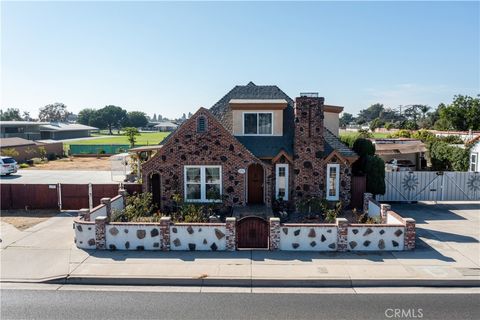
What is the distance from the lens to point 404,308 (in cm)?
873

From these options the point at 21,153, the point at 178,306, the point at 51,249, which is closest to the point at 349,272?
the point at 178,306

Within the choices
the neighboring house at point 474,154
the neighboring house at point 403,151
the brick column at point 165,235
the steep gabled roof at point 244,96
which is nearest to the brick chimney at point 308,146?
the steep gabled roof at point 244,96

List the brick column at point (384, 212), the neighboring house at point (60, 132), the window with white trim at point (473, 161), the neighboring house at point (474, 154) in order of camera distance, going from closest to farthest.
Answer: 1. the brick column at point (384, 212)
2. the neighboring house at point (474, 154)
3. the window with white trim at point (473, 161)
4. the neighboring house at point (60, 132)

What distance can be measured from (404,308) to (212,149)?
34.1 feet

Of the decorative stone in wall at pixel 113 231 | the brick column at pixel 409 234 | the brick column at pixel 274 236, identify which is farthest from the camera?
the decorative stone in wall at pixel 113 231

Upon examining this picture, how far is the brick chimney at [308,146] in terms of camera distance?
1703 centimetres

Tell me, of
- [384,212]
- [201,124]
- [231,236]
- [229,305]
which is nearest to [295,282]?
[229,305]

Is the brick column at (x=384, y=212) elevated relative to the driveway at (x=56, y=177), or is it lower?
elevated

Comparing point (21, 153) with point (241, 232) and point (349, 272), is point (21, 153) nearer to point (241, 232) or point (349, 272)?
point (241, 232)

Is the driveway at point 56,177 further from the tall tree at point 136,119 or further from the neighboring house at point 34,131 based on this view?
the tall tree at point 136,119

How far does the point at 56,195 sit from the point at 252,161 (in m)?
9.89

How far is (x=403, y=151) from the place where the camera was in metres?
29.2

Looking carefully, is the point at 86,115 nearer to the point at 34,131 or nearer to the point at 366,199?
the point at 34,131

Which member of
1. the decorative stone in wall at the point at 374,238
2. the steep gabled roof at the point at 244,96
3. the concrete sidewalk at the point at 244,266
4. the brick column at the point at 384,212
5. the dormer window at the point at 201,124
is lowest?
the concrete sidewalk at the point at 244,266
